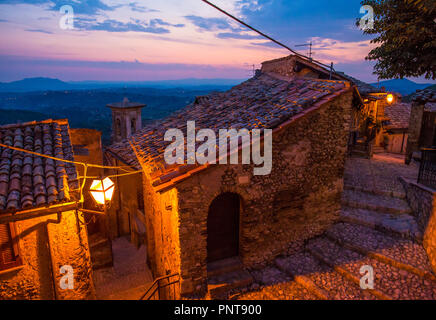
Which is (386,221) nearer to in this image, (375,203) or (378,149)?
(375,203)

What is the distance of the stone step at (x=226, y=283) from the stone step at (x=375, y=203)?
4.87m

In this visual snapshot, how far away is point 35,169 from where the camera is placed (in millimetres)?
5941

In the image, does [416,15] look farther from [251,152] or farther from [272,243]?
[272,243]

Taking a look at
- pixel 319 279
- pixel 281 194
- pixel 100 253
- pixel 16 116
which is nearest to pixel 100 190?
pixel 281 194

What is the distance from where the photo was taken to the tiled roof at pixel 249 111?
6.32 metres

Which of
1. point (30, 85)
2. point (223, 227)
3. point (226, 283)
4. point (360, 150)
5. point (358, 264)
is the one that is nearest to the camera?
point (226, 283)

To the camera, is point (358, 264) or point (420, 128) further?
point (420, 128)

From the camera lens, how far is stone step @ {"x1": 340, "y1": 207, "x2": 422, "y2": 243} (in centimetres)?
764

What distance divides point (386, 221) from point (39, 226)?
9848 mm

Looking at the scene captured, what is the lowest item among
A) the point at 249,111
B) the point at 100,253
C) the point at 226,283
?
the point at 100,253

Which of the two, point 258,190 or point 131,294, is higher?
point 258,190

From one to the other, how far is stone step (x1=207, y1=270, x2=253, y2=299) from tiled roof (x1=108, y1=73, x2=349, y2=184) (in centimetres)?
319
